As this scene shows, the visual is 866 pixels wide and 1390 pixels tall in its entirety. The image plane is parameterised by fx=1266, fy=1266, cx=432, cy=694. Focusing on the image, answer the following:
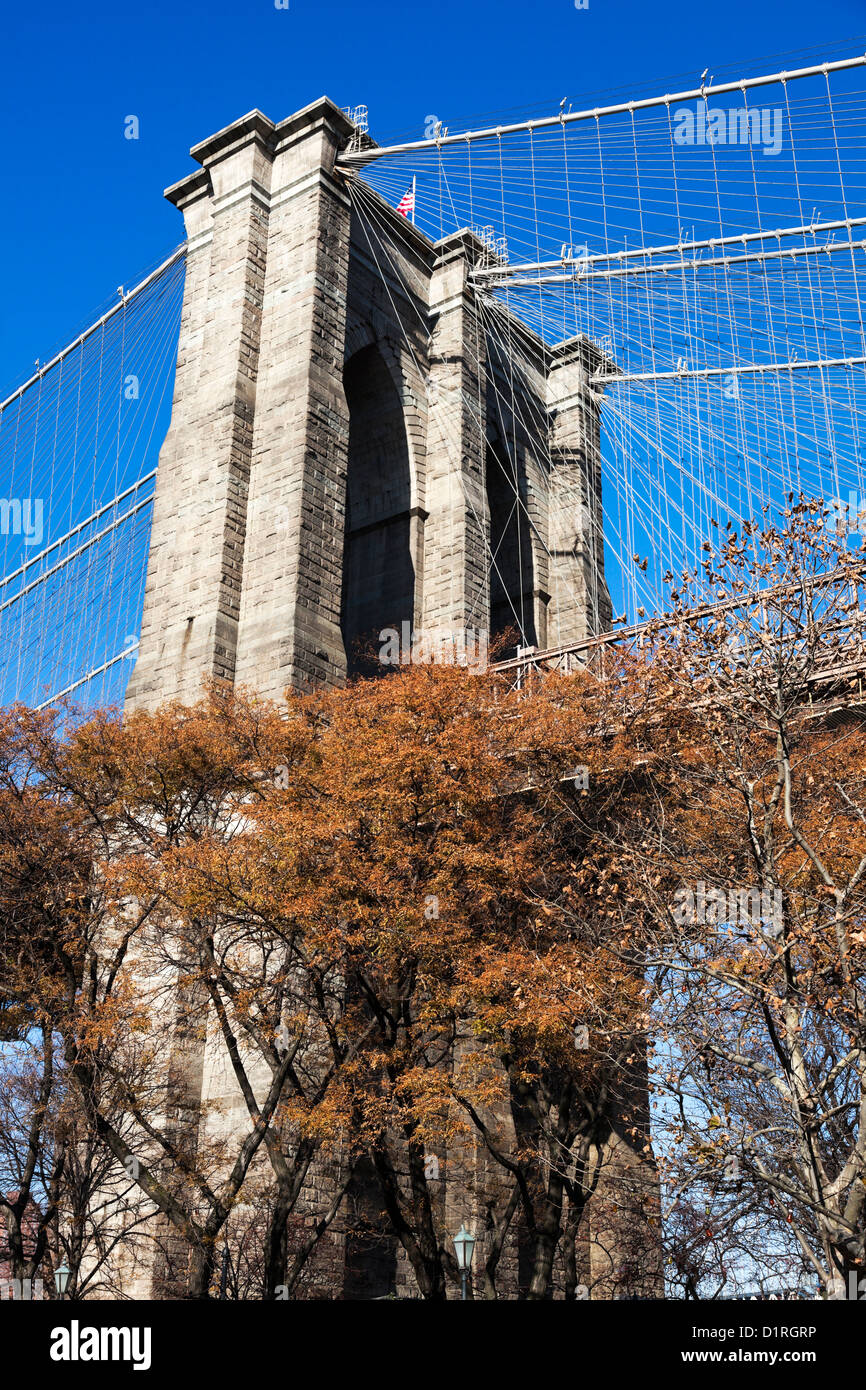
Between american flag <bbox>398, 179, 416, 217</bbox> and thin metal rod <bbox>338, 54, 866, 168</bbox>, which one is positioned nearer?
thin metal rod <bbox>338, 54, 866, 168</bbox>

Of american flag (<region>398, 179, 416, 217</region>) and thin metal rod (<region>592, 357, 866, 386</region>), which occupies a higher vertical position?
american flag (<region>398, 179, 416, 217</region>)

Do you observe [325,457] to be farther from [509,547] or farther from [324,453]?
[509,547]

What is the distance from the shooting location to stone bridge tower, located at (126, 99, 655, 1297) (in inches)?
1066

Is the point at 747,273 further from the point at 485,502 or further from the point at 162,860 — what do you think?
the point at 162,860

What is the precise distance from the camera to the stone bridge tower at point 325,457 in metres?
27.1

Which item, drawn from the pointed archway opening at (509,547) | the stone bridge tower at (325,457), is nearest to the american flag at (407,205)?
the stone bridge tower at (325,457)

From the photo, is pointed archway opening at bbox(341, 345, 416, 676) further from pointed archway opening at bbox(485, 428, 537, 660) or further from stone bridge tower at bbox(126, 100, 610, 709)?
pointed archway opening at bbox(485, 428, 537, 660)

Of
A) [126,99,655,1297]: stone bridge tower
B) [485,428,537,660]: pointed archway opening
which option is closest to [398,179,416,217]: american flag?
[126,99,655,1297]: stone bridge tower

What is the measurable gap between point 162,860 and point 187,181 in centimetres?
2231

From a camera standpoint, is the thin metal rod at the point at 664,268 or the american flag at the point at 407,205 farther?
the american flag at the point at 407,205

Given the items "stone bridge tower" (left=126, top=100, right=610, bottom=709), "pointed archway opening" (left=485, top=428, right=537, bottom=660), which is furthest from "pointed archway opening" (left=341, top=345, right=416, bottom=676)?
"pointed archway opening" (left=485, top=428, right=537, bottom=660)

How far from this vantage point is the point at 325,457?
2838 centimetres

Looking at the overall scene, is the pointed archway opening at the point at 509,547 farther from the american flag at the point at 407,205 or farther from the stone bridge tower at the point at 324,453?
the american flag at the point at 407,205

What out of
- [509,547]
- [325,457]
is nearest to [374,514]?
[325,457]
